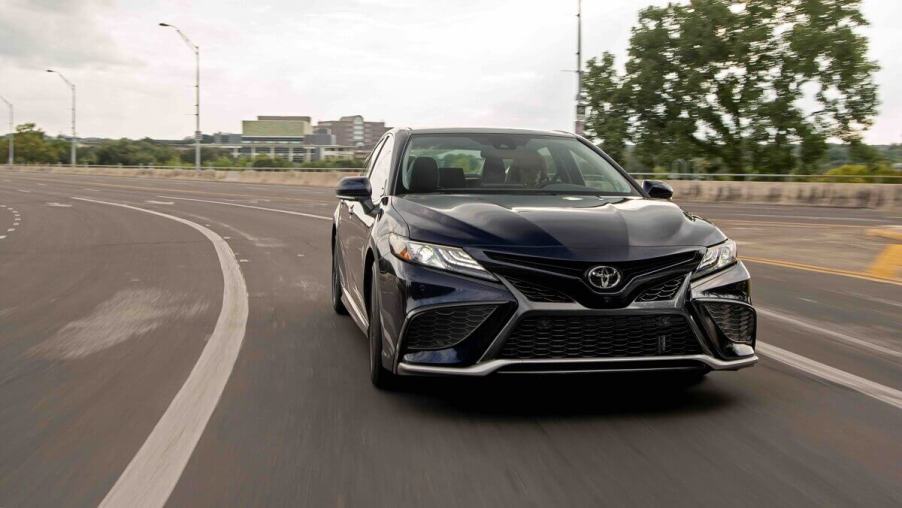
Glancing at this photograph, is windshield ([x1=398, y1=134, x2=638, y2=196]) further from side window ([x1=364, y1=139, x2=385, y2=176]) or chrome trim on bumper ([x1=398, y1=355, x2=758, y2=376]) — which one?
chrome trim on bumper ([x1=398, y1=355, x2=758, y2=376])

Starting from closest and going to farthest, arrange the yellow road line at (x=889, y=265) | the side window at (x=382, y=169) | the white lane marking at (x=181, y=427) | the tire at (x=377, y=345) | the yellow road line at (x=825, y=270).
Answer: the white lane marking at (x=181, y=427) < the tire at (x=377, y=345) < the side window at (x=382, y=169) < the yellow road line at (x=825, y=270) < the yellow road line at (x=889, y=265)

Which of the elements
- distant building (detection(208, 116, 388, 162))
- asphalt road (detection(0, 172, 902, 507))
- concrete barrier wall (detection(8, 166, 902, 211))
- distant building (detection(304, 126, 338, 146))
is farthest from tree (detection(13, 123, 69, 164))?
asphalt road (detection(0, 172, 902, 507))

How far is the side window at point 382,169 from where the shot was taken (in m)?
6.35

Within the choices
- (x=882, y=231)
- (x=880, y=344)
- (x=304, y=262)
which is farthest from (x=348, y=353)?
(x=882, y=231)

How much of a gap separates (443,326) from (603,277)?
76 centimetres

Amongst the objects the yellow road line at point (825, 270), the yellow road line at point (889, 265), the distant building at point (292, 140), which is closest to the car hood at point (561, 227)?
the yellow road line at point (825, 270)

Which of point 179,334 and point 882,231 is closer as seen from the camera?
point 179,334

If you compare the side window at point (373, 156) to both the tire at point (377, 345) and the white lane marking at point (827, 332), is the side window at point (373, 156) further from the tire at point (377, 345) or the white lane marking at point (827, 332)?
the white lane marking at point (827, 332)

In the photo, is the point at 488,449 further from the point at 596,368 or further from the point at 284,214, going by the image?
the point at 284,214

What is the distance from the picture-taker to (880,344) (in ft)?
22.2

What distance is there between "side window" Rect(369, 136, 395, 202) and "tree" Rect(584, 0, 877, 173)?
40563 mm

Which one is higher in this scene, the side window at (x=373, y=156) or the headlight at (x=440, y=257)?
the side window at (x=373, y=156)

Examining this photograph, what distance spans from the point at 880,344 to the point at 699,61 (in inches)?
1688

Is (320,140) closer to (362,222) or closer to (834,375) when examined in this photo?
(362,222)
